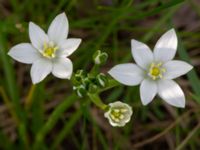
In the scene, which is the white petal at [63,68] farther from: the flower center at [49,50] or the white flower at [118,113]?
the white flower at [118,113]

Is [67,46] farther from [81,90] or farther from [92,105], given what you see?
[92,105]

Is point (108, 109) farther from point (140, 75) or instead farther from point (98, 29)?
point (98, 29)

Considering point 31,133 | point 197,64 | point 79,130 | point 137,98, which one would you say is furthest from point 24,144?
point 197,64

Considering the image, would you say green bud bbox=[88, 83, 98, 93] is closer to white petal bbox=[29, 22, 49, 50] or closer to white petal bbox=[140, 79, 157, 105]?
white petal bbox=[140, 79, 157, 105]

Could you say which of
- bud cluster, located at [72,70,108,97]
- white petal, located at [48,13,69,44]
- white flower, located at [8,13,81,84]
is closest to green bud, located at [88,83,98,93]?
bud cluster, located at [72,70,108,97]

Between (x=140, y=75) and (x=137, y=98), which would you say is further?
(x=137, y=98)

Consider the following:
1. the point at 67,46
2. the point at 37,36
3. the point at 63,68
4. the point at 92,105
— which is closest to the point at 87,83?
the point at 63,68
